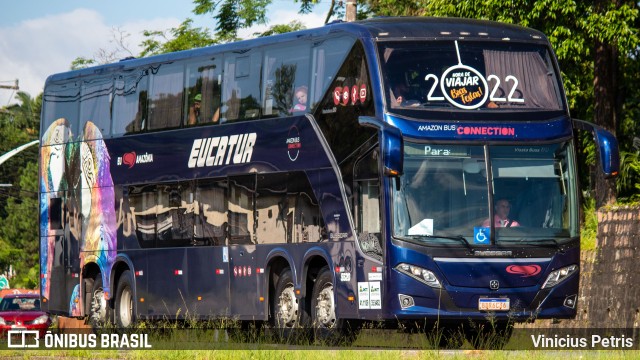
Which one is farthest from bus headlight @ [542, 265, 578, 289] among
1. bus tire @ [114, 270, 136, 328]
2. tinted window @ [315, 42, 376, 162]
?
bus tire @ [114, 270, 136, 328]

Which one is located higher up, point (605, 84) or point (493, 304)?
point (605, 84)

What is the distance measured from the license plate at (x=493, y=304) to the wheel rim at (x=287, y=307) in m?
3.56

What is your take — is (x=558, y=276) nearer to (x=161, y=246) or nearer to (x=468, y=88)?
(x=468, y=88)

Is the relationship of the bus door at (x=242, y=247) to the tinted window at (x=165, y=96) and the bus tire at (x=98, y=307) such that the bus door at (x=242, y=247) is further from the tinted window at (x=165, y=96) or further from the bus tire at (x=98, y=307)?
the bus tire at (x=98, y=307)

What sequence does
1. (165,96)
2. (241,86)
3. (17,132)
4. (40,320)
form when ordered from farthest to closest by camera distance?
(17,132) < (40,320) < (165,96) < (241,86)

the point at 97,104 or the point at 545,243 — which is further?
the point at 97,104

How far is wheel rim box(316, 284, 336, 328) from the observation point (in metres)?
20.0

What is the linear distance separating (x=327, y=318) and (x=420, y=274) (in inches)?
93.5

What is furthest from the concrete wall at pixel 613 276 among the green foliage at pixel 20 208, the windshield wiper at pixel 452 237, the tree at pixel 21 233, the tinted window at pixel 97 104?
the tree at pixel 21 233

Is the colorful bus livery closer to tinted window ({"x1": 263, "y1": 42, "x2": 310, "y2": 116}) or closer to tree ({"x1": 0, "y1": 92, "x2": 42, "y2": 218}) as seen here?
tinted window ({"x1": 263, "y1": 42, "x2": 310, "y2": 116})

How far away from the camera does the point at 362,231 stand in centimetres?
1894

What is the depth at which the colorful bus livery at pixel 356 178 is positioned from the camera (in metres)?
18.2

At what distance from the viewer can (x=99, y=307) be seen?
2675cm

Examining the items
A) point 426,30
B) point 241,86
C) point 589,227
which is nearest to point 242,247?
point 241,86
